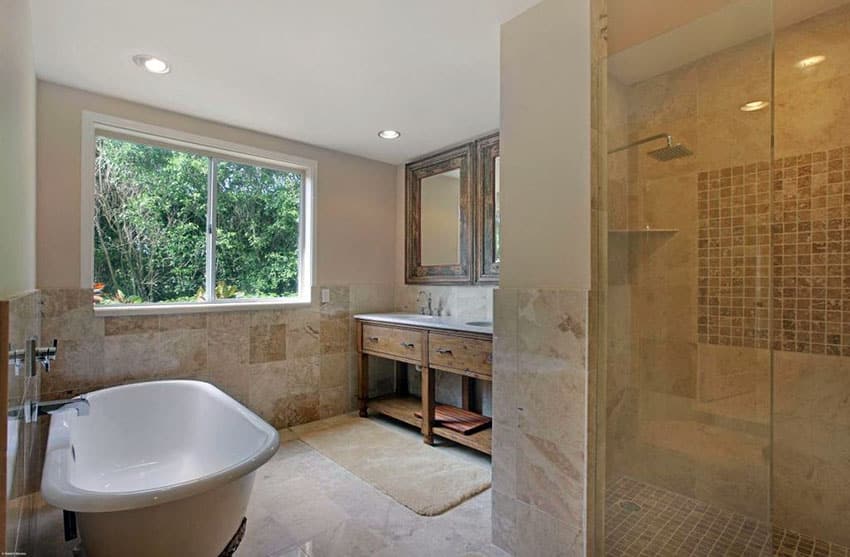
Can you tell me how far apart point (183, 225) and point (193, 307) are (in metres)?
0.56

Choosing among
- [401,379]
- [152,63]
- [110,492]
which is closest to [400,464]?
[401,379]

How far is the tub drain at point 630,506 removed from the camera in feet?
5.08

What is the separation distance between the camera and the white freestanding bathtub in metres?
1.25

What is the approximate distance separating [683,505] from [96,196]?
3.45m

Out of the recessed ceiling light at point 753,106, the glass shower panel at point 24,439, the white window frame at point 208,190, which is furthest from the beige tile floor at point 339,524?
the recessed ceiling light at point 753,106

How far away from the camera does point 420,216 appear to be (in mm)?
3662

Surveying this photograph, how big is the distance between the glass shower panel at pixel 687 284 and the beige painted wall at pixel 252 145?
95.1 inches

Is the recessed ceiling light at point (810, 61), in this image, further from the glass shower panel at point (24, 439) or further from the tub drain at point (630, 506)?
the glass shower panel at point (24, 439)

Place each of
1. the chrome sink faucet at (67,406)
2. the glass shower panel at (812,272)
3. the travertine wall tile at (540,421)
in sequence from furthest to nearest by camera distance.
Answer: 1. the chrome sink faucet at (67,406)
2. the glass shower panel at (812,272)
3. the travertine wall tile at (540,421)

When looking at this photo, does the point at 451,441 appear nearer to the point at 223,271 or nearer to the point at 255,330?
the point at 255,330

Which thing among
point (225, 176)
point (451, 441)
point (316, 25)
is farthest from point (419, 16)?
point (451, 441)

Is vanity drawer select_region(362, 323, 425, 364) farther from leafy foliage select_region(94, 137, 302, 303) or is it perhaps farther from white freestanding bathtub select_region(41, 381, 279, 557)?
white freestanding bathtub select_region(41, 381, 279, 557)

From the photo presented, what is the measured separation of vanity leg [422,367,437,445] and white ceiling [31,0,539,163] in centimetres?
174

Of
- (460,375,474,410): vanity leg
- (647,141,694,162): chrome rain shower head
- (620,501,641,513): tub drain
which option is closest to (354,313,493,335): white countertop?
(460,375,474,410): vanity leg
